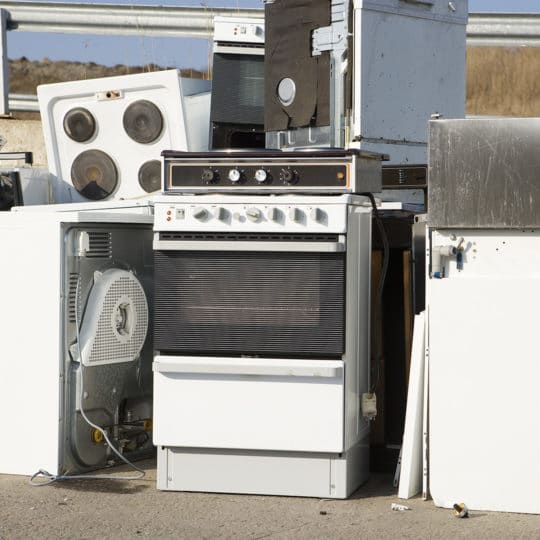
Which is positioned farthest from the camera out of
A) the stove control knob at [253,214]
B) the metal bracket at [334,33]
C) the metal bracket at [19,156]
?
the metal bracket at [19,156]

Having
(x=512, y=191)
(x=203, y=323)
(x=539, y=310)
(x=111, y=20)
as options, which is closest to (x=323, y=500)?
(x=203, y=323)

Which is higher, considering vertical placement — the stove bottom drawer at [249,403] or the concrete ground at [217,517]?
the stove bottom drawer at [249,403]

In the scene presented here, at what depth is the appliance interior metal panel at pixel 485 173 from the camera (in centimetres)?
404

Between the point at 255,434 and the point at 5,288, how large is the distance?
1.18 meters

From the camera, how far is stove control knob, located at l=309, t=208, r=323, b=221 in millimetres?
4211

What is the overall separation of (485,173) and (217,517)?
A: 150cm

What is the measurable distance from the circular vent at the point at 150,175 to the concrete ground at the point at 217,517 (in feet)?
6.26

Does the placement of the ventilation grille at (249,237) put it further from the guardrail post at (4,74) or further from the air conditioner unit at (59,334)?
the guardrail post at (4,74)

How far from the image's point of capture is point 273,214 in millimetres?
4246

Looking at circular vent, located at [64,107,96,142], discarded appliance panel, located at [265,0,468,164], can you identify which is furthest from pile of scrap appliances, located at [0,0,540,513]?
circular vent, located at [64,107,96,142]

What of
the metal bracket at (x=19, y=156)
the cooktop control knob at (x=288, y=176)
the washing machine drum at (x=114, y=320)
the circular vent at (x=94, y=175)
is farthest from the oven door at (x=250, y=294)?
the metal bracket at (x=19, y=156)

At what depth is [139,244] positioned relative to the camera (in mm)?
5000

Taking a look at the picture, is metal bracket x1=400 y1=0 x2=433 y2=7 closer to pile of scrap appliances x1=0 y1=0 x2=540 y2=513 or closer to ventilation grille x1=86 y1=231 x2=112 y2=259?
pile of scrap appliances x1=0 y1=0 x2=540 y2=513

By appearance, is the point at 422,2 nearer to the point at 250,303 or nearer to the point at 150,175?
the point at 150,175
